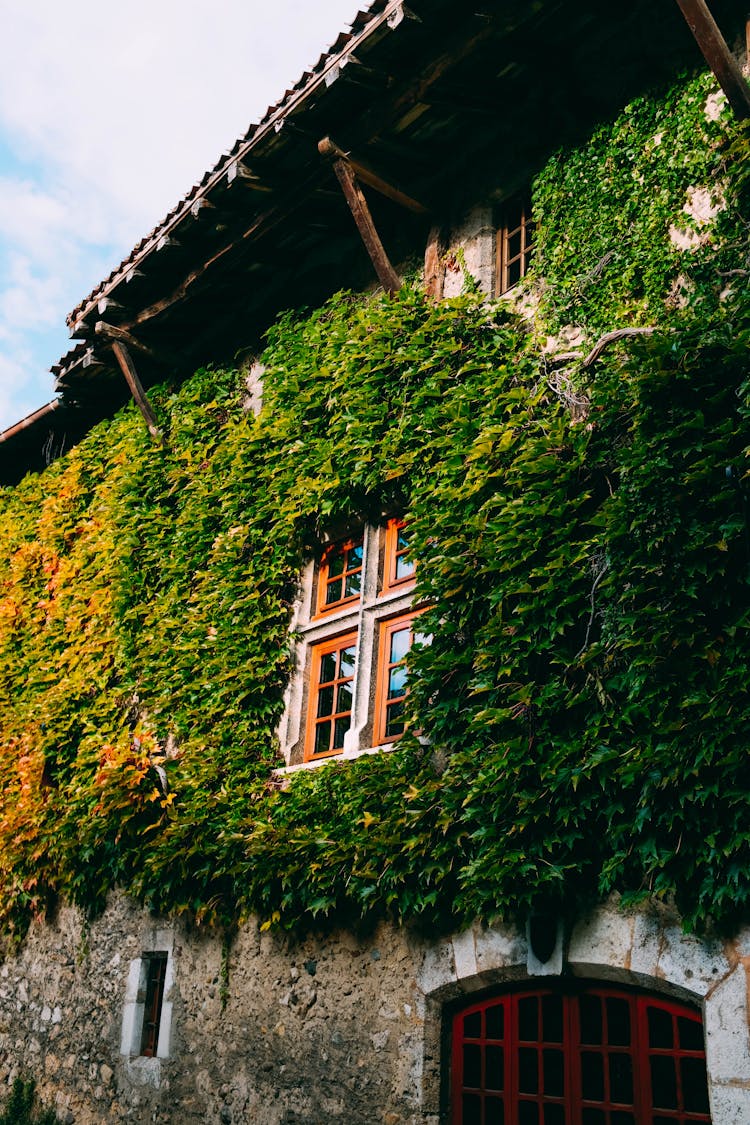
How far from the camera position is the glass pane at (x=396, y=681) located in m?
5.98

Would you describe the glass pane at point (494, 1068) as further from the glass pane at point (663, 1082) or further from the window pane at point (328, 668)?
the window pane at point (328, 668)

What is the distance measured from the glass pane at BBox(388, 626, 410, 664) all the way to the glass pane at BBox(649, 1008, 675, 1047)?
→ 249 centimetres

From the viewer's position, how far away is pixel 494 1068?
15.6ft

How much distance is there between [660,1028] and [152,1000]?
4.22m

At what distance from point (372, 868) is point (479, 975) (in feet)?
2.58

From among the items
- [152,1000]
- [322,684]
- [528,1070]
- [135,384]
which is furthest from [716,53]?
[152,1000]

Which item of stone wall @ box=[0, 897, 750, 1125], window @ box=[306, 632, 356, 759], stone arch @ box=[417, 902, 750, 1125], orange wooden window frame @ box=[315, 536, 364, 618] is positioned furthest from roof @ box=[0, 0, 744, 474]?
stone wall @ box=[0, 897, 750, 1125]

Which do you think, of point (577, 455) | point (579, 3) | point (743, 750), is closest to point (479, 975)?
point (743, 750)

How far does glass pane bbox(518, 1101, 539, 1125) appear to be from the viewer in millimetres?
4535

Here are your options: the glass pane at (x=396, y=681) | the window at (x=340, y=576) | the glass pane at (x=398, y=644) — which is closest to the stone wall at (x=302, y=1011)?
the glass pane at (x=396, y=681)

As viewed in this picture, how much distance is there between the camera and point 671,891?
405 cm

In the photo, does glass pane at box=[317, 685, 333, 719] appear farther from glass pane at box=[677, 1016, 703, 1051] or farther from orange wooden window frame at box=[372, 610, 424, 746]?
glass pane at box=[677, 1016, 703, 1051]

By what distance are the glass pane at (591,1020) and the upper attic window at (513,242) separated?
425cm

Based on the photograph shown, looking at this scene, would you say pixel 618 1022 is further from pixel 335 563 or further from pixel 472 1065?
pixel 335 563
